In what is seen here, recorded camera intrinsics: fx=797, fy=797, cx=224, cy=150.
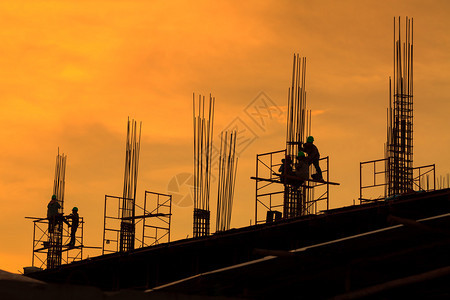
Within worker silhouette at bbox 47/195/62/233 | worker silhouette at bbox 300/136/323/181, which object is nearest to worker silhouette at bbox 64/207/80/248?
worker silhouette at bbox 47/195/62/233

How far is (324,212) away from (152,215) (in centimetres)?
1534

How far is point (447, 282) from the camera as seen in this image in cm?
2100

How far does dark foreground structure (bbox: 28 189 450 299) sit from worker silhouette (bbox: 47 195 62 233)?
1268 centimetres

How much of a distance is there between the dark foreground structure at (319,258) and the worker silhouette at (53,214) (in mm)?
12682

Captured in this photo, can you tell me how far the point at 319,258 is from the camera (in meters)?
19.4

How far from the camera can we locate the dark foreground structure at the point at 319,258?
1853cm

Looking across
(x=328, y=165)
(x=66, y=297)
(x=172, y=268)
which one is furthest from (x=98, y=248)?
(x=66, y=297)

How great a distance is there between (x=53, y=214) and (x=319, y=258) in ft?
72.6

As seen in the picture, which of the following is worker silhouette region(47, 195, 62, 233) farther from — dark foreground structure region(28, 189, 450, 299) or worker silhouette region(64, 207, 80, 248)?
dark foreground structure region(28, 189, 450, 299)

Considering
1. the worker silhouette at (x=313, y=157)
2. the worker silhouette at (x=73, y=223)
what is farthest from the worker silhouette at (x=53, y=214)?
the worker silhouette at (x=313, y=157)

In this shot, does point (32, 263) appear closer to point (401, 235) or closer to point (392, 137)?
point (392, 137)

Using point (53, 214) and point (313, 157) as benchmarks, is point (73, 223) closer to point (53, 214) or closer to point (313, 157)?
point (53, 214)

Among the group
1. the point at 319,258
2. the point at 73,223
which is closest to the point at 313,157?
the point at 319,258

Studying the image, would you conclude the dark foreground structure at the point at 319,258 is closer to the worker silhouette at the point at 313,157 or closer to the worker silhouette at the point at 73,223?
the worker silhouette at the point at 313,157
